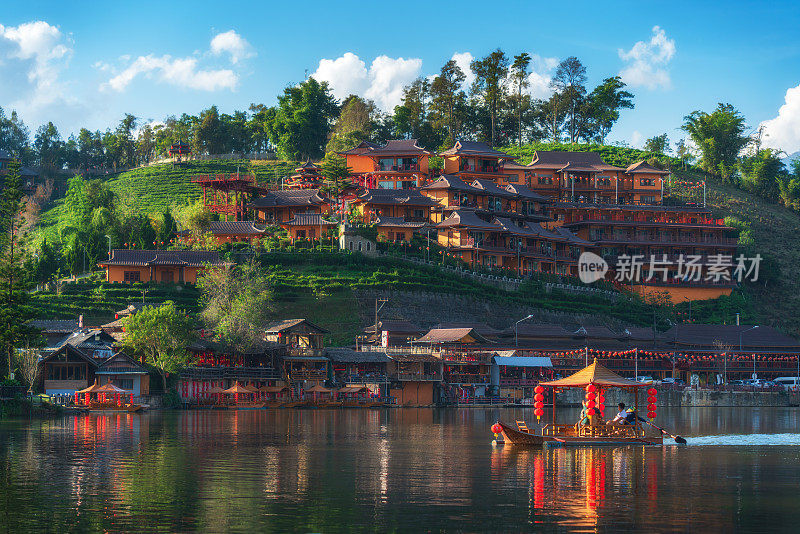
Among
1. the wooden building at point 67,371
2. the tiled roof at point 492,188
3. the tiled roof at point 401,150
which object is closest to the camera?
the wooden building at point 67,371

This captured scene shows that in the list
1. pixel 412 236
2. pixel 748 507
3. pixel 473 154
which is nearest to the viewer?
pixel 748 507

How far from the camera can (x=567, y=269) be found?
12950cm

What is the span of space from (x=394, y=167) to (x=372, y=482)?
342ft

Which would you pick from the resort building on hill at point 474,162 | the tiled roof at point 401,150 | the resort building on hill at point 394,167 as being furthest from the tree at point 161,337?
the resort building on hill at point 474,162

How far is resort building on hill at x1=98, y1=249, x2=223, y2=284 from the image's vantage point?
341ft

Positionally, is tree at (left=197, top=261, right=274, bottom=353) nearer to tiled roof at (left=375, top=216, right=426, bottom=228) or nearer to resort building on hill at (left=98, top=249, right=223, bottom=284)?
resort building on hill at (left=98, top=249, right=223, bottom=284)

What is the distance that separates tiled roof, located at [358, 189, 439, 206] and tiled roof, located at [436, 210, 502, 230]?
153 inches

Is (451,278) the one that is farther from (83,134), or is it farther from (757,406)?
(83,134)

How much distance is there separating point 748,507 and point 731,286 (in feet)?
353

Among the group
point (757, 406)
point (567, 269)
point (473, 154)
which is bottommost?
point (757, 406)

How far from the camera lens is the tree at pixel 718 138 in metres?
167

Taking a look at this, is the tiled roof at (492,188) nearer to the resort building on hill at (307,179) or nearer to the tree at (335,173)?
the tree at (335,173)

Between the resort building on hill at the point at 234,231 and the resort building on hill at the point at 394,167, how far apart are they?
22.2m

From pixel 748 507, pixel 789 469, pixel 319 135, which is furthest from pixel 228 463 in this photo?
pixel 319 135
